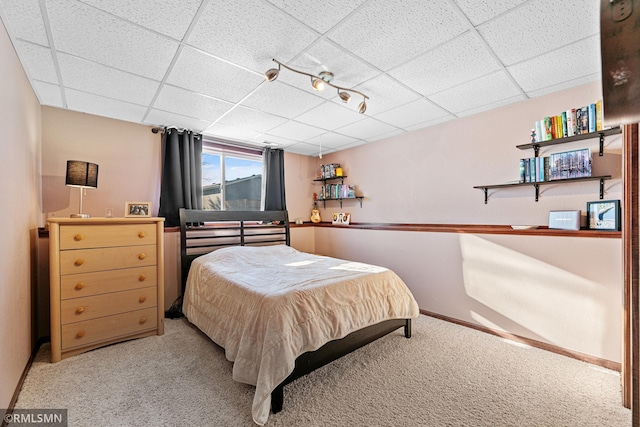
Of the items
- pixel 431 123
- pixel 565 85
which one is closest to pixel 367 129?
pixel 431 123

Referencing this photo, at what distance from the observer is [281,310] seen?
1.80 meters

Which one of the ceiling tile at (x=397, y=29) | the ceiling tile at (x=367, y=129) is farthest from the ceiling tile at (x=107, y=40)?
the ceiling tile at (x=367, y=129)

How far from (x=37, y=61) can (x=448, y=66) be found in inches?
122

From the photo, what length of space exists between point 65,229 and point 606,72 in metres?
3.29

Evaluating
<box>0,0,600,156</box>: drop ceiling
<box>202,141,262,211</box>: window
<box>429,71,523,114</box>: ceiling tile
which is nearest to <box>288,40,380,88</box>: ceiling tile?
<box>0,0,600,156</box>: drop ceiling

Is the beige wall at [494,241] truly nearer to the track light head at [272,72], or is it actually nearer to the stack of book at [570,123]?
the stack of book at [570,123]

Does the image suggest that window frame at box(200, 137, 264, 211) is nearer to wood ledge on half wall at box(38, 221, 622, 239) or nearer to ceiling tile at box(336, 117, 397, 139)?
wood ledge on half wall at box(38, 221, 622, 239)

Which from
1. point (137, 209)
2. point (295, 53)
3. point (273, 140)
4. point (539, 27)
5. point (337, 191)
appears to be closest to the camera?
point (539, 27)

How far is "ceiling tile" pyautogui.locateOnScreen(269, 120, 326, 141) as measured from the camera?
3.46m

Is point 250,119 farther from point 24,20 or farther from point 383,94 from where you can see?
point 24,20

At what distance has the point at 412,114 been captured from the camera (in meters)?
3.14

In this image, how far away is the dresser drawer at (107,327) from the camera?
7.61 ft

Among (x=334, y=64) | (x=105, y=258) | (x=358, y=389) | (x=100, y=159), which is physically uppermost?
(x=334, y=64)

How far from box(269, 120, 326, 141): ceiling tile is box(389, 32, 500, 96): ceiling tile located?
1.45 m
